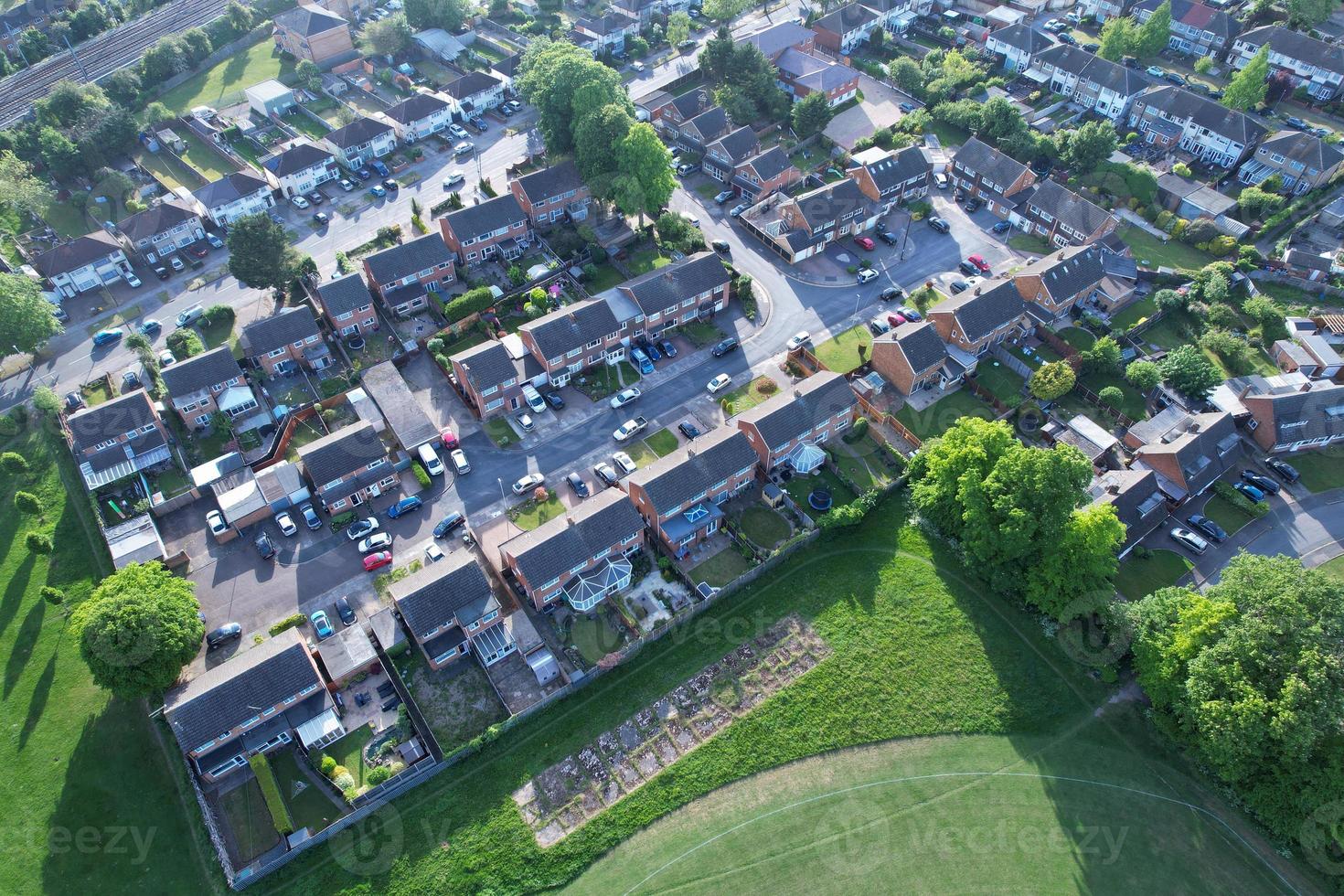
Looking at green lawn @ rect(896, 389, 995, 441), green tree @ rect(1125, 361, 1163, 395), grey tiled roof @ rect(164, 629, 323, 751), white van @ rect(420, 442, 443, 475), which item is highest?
white van @ rect(420, 442, 443, 475)

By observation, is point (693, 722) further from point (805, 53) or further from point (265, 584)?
point (805, 53)

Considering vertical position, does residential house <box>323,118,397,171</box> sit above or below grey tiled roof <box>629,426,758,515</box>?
above

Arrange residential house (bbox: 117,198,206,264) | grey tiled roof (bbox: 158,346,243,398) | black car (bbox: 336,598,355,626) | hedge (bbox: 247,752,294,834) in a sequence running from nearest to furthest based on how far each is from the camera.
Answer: hedge (bbox: 247,752,294,834)
black car (bbox: 336,598,355,626)
grey tiled roof (bbox: 158,346,243,398)
residential house (bbox: 117,198,206,264)

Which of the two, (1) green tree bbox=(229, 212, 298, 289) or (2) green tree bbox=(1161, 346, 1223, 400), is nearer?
(2) green tree bbox=(1161, 346, 1223, 400)

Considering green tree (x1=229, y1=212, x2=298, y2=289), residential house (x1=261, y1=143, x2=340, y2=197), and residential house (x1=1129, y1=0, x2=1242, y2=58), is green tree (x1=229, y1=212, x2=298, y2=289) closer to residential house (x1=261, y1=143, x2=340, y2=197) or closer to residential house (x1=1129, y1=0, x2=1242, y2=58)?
residential house (x1=261, y1=143, x2=340, y2=197)

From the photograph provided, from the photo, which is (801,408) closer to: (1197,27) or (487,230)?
(487,230)

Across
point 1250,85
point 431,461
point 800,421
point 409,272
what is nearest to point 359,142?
point 409,272

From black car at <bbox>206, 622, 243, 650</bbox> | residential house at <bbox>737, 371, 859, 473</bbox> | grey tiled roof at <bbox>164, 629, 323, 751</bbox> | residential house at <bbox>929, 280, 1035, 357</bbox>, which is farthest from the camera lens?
residential house at <bbox>929, 280, 1035, 357</bbox>

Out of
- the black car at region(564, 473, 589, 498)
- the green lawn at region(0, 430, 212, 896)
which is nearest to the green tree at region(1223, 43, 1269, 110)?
the black car at region(564, 473, 589, 498)
